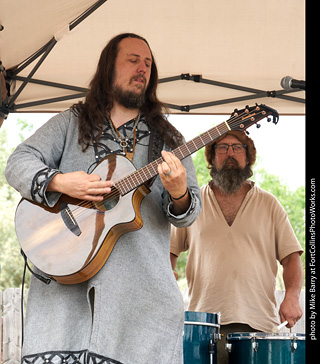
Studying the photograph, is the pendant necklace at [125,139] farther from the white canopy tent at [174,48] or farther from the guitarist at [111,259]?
the white canopy tent at [174,48]

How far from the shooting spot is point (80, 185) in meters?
2.49

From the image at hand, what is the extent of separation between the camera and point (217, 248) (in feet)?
14.1

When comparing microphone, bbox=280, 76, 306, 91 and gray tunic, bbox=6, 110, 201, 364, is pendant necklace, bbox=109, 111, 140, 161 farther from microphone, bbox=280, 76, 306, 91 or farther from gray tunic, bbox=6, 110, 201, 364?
microphone, bbox=280, 76, 306, 91

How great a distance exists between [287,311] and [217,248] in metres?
0.63

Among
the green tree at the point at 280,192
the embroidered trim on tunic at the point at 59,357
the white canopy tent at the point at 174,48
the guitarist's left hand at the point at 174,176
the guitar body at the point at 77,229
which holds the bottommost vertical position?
the embroidered trim on tunic at the point at 59,357

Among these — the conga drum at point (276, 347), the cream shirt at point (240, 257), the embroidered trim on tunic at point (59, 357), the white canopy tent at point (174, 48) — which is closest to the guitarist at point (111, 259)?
the embroidered trim on tunic at point (59, 357)

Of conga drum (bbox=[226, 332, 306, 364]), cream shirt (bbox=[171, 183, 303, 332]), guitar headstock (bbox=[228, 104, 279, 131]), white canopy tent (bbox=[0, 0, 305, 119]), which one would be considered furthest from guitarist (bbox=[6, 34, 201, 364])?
cream shirt (bbox=[171, 183, 303, 332])

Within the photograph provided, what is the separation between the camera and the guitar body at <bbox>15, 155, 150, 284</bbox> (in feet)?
8.12

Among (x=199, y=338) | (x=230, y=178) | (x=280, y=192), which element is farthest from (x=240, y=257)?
(x=280, y=192)

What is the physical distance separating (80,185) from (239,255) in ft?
6.65

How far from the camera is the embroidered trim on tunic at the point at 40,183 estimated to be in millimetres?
2506

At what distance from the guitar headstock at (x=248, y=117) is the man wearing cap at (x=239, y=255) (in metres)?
1.69

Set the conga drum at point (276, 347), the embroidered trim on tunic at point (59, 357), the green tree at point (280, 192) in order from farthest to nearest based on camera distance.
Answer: the green tree at point (280, 192) → the conga drum at point (276, 347) → the embroidered trim on tunic at point (59, 357)

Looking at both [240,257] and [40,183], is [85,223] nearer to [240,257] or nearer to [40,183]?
[40,183]
